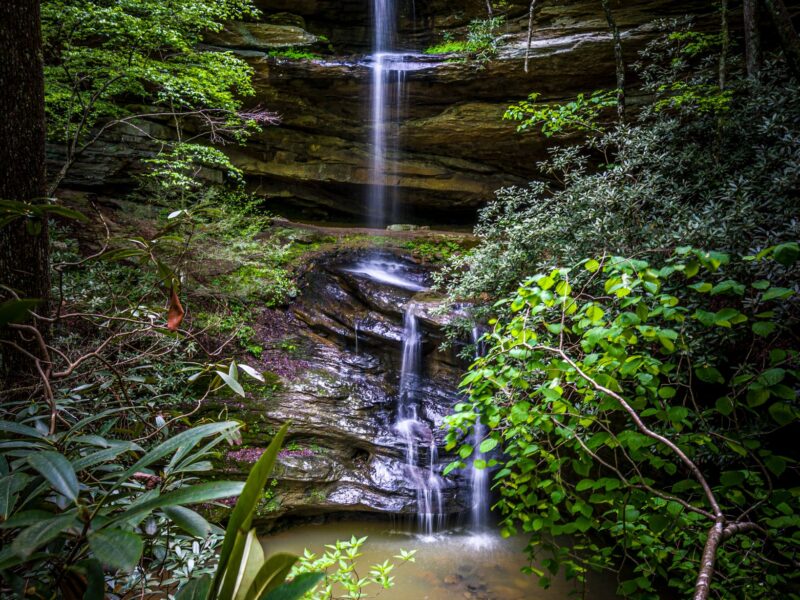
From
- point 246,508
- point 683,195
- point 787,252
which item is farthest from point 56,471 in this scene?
point 683,195

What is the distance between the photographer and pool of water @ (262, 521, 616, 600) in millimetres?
3566

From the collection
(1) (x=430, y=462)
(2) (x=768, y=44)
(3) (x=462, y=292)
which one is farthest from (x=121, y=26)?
(2) (x=768, y=44)

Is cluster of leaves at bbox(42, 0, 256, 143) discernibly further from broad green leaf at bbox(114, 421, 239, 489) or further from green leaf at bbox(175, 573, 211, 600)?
green leaf at bbox(175, 573, 211, 600)

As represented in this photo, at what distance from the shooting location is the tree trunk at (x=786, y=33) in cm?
367

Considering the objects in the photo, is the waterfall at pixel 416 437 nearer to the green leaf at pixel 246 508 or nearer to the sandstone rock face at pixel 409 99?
the green leaf at pixel 246 508

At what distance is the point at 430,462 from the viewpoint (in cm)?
509

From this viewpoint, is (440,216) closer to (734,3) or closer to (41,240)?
(734,3)

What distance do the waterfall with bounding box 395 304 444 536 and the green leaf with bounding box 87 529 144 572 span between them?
181 inches

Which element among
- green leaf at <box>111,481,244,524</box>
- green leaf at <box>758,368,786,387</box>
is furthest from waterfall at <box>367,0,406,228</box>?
green leaf at <box>111,481,244,524</box>

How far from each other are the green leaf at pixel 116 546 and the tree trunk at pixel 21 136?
81.4 inches

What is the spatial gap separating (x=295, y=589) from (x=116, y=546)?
1.07ft

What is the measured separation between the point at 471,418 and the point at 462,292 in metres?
3.34

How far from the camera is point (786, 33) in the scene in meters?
3.71

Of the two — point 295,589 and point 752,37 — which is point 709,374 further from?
point 752,37
